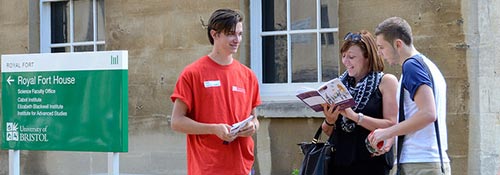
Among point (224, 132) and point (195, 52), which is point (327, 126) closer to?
point (224, 132)

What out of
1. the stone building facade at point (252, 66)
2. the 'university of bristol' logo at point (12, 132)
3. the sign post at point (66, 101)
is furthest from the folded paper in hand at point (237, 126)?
the stone building facade at point (252, 66)

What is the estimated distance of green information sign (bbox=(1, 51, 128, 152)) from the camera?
7.11 metres

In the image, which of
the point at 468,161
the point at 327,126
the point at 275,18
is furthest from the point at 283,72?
the point at 327,126

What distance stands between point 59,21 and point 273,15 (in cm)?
325

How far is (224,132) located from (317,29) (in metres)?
4.40

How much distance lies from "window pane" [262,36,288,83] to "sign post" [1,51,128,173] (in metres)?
2.79

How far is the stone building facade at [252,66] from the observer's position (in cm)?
810

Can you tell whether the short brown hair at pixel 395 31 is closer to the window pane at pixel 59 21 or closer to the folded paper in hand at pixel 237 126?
the folded paper in hand at pixel 237 126

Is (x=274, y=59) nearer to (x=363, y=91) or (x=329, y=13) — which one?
(x=329, y=13)

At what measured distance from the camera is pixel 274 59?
9.57 metres

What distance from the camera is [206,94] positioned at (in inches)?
203

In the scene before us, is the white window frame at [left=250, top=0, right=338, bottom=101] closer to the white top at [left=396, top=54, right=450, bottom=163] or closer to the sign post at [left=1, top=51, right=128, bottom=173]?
the sign post at [left=1, top=51, right=128, bottom=173]

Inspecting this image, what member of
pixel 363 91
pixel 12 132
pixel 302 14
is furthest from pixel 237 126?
pixel 302 14

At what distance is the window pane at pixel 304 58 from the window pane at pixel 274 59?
12 cm
